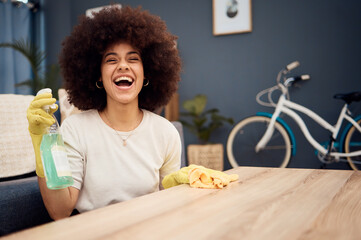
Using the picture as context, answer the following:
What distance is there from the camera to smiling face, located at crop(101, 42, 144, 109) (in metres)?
1.18

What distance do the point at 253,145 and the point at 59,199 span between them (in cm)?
302

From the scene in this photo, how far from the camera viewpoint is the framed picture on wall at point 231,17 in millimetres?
3799

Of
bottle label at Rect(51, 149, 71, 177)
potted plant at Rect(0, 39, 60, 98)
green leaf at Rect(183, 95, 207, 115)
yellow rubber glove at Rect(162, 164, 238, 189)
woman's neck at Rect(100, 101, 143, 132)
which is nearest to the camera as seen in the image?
bottle label at Rect(51, 149, 71, 177)

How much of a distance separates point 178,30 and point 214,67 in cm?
69

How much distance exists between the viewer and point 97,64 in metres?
1.34

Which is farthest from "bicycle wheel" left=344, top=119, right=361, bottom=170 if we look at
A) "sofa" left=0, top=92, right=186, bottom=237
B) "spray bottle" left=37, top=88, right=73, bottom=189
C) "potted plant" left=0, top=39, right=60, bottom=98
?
"potted plant" left=0, top=39, right=60, bottom=98

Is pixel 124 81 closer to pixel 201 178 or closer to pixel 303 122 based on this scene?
pixel 201 178

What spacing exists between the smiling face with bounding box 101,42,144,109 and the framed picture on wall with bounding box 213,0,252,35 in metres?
2.83

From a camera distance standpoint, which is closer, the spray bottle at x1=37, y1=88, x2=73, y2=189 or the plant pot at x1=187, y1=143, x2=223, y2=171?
the spray bottle at x1=37, y1=88, x2=73, y2=189

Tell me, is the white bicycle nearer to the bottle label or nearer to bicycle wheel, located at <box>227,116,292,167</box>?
bicycle wheel, located at <box>227,116,292,167</box>

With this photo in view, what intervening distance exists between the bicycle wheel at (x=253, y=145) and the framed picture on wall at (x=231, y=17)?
3.62 feet

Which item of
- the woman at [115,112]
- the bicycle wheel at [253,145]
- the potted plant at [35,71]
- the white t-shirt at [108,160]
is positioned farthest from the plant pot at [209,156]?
the white t-shirt at [108,160]

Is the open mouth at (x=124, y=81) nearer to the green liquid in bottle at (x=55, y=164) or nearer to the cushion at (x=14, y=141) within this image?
the green liquid in bottle at (x=55, y=164)

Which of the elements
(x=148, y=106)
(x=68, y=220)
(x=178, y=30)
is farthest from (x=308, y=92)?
(x=68, y=220)
